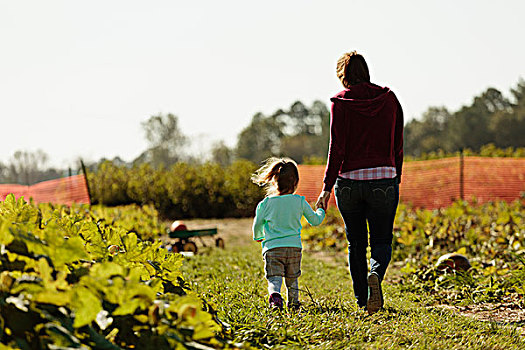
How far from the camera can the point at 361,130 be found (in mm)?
3900

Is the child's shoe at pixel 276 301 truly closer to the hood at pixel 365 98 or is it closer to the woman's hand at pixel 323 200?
the woman's hand at pixel 323 200

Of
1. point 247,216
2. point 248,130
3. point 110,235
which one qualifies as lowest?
point 247,216

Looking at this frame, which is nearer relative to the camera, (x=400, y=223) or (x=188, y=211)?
Result: (x=400, y=223)

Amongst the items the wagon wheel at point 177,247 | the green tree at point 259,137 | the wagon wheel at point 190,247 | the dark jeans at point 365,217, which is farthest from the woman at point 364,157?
the green tree at point 259,137

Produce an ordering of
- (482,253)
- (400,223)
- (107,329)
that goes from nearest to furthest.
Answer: (107,329) < (482,253) < (400,223)

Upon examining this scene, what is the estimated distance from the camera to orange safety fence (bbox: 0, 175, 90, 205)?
34.1 ft

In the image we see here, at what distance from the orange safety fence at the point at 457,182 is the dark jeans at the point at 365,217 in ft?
33.3

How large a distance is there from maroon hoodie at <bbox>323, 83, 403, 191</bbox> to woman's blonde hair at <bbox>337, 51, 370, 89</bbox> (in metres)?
0.07

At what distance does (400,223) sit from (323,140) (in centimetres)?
3899

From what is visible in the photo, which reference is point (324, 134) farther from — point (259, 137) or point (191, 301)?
point (191, 301)

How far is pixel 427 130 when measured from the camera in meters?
49.1

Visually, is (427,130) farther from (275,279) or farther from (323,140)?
(275,279)

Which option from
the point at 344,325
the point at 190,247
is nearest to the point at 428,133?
the point at 190,247

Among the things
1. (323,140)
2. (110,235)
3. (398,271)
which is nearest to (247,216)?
(398,271)
